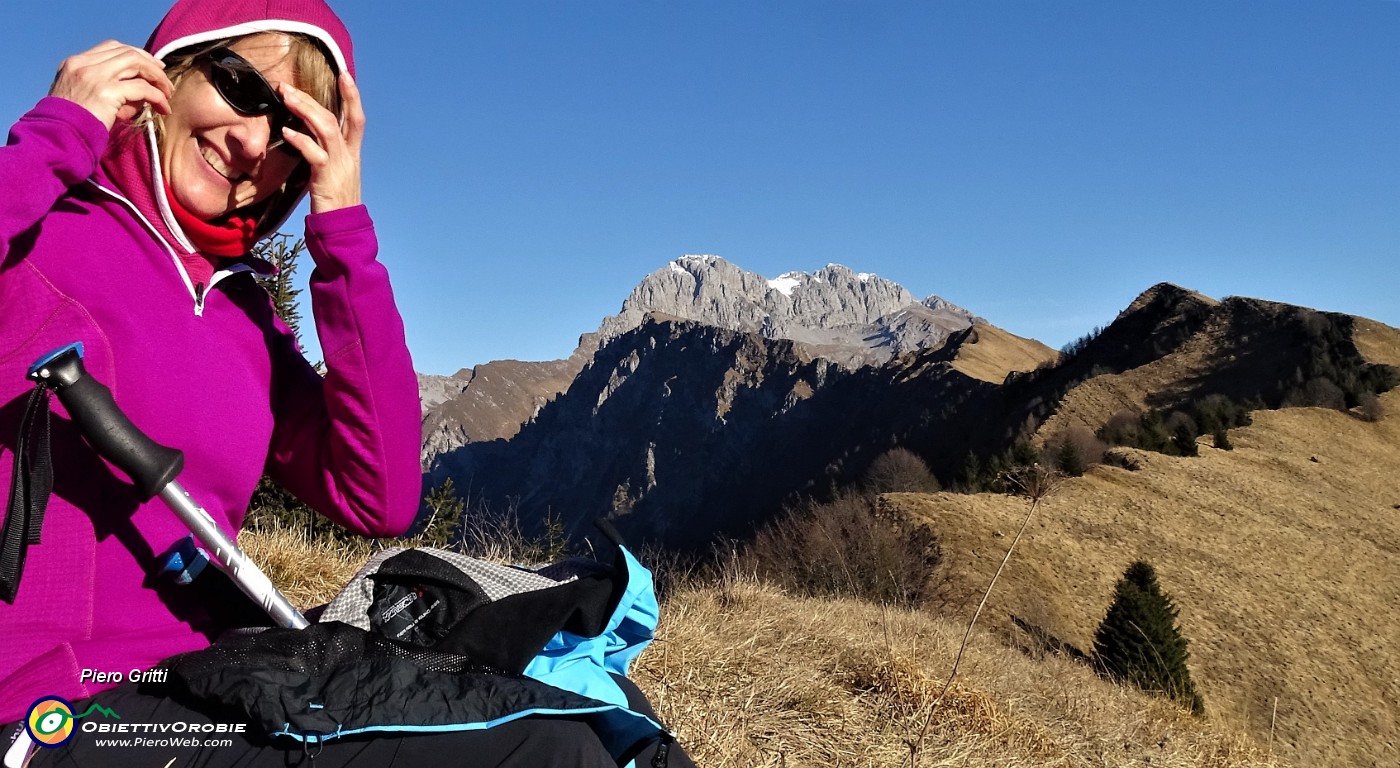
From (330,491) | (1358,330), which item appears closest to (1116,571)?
(330,491)

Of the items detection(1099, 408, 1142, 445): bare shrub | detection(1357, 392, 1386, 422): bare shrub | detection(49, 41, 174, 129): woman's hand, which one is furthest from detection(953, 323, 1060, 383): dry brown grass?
detection(49, 41, 174, 129): woman's hand

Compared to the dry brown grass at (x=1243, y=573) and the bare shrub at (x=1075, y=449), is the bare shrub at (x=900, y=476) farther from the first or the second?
the dry brown grass at (x=1243, y=573)

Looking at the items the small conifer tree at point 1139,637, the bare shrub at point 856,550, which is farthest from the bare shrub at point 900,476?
the small conifer tree at point 1139,637

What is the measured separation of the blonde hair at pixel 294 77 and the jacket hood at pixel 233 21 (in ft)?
0.07

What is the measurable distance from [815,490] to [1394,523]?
4572 cm

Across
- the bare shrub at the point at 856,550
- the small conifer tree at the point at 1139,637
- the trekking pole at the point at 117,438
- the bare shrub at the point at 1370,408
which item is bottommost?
the bare shrub at the point at 856,550

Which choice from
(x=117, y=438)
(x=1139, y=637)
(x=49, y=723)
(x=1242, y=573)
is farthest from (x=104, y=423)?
(x=1242, y=573)

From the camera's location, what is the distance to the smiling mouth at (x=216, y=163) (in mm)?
1783

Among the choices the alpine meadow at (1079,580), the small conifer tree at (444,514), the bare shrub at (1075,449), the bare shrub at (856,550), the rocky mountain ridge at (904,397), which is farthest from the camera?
the rocky mountain ridge at (904,397)

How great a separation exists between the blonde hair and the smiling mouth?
0.07 m

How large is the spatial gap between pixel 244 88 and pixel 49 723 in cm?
114

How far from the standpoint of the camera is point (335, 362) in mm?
1727

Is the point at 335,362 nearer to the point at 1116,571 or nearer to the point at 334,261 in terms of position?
the point at 334,261

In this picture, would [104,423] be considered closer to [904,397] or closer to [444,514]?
[444,514]
